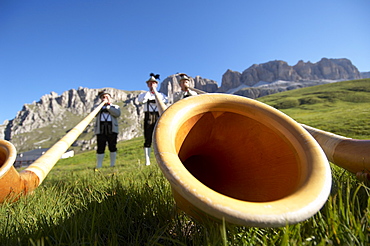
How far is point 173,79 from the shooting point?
6777 inches

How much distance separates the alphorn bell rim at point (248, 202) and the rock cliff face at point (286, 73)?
168 m

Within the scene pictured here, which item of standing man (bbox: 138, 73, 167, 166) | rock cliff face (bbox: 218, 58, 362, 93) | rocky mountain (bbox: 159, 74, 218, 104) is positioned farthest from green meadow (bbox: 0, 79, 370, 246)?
rock cliff face (bbox: 218, 58, 362, 93)

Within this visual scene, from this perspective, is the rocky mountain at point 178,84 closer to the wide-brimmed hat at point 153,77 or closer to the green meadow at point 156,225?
the wide-brimmed hat at point 153,77

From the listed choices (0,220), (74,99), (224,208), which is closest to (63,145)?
(0,220)

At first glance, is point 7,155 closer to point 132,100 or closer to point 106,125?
point 106,125

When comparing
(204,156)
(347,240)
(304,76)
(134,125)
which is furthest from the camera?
(304,76)

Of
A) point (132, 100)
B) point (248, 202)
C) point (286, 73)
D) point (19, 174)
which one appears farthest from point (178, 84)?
point (248, 202)

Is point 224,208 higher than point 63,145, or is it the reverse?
point 224,208

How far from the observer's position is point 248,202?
803 millimetres

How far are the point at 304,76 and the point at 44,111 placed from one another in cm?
22028

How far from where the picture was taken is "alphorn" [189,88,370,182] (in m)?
1.37

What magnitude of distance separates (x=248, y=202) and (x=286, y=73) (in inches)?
7462

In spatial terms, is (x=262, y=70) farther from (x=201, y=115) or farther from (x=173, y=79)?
(x=201, y=115)

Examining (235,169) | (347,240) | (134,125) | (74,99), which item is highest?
(347,240)
